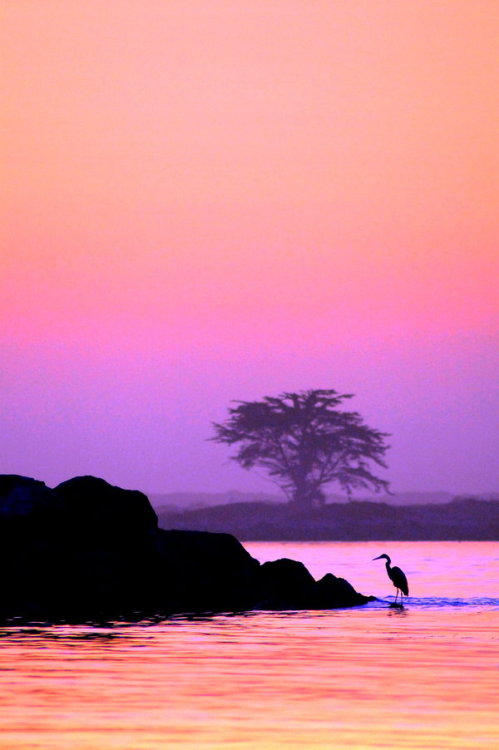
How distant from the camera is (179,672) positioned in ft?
53.5

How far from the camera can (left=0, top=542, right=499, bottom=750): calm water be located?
11.9 m

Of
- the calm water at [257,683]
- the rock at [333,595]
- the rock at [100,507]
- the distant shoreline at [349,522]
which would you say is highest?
the distant shoreline at [349,522]

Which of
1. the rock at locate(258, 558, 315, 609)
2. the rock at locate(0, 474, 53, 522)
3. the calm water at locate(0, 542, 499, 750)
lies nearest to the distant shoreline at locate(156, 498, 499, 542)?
the rock at locate(258, 558, 315, 609)

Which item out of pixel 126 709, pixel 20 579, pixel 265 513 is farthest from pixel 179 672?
pixel 265 513

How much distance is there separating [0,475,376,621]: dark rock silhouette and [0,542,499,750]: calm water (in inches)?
99.8

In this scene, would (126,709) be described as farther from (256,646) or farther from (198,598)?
(198,598)

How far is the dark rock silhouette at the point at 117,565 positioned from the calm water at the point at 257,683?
8.32 feet

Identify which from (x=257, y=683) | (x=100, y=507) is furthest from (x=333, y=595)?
(x=257, y=683)

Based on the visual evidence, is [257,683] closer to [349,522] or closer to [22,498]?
[22,498]

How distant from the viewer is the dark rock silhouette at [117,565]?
2702cm

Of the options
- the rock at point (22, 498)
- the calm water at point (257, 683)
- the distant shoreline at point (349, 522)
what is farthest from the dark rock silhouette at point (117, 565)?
the distant shoreline at point (349, 522)

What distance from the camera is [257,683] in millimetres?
15344

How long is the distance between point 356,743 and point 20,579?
16.3m

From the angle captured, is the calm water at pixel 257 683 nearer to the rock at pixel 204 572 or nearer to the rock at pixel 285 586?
the rock at pixel 285 586
